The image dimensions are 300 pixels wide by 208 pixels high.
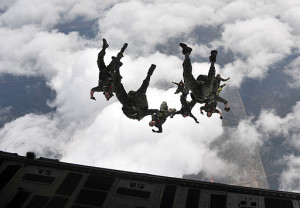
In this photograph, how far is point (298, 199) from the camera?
16500 millimetres

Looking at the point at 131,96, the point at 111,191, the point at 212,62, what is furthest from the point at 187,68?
the point at 111,191

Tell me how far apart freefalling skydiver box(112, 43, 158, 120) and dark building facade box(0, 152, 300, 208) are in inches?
255

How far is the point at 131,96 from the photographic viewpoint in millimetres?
14391

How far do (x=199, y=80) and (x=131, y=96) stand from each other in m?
3.80

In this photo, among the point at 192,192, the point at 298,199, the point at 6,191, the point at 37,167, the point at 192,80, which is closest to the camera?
the point at 192,80

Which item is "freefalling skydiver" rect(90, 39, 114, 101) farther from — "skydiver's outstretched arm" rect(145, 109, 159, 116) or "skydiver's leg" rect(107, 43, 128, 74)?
"skydiver's outstretched arm" rect(145, 109, 159, 116)

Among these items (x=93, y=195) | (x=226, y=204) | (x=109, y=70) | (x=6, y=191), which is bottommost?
(x=6, y=191)

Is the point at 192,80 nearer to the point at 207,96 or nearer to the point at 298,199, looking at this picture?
the point at 207,96

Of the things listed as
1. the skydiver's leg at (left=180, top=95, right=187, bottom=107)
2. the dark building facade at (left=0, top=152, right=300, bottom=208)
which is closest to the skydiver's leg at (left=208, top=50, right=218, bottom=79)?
the skydiver's leg at (left=180, top=95, right=187, bottom=107)

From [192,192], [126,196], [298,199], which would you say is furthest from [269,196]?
[126,196]

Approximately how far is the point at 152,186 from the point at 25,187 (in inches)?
375

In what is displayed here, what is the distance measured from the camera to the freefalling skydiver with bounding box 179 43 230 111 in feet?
41.1

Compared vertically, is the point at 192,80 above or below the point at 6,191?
above

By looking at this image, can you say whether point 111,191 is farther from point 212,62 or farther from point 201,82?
point 212,62
